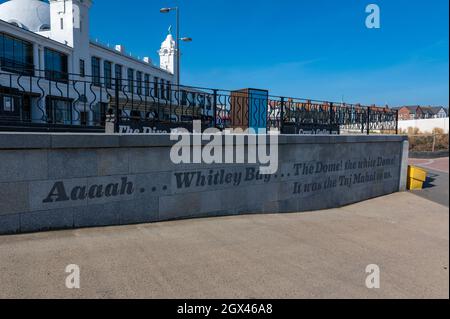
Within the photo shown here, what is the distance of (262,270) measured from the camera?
3.85 meters

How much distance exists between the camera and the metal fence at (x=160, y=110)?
5.54 m

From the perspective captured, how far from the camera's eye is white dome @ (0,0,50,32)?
36625 millimetres

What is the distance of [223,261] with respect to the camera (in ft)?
13.4

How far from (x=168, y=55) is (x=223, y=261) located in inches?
2202

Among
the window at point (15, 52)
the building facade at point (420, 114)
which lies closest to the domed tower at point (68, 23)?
the window at point (15, 52)

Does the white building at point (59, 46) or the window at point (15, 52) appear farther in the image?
the white building at point (59, 46)

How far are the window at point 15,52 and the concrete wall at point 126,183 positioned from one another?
23.2m

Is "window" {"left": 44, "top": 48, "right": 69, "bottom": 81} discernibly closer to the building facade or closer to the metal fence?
the metal fence

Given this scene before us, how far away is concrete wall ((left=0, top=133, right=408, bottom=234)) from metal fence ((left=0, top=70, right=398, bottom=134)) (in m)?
0.82

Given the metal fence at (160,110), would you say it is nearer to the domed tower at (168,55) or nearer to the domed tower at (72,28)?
the domed tower at (72,28)

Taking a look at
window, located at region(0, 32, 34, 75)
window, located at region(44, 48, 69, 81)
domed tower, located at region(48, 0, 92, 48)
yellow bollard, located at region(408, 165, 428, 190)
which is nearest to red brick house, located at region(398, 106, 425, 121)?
yellow bollard, located at region(408, 165, 428, 190)

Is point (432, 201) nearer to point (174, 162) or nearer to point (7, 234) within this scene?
point (174, 162)
